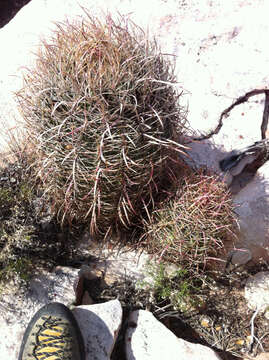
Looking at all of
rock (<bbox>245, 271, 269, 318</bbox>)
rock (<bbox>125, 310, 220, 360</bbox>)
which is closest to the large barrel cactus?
rock (<bbox>125, 310, 220, 360</bbox>)

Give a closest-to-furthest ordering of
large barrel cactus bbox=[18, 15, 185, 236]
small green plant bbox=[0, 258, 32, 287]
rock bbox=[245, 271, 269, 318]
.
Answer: large barrel cactus bbox=[18, 15, 185, 236], small green plant bbox=[0, 258, 32, 287], rock bbox=[245, 271, 269, 318]

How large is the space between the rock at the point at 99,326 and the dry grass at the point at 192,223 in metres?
0.44

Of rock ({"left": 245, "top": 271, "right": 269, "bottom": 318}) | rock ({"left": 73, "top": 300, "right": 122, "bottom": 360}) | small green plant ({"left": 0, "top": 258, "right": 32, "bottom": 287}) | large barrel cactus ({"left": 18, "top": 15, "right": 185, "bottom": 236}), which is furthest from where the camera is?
rock ({"left": 245, "top": 271, "right": 269, "bottom": 318})

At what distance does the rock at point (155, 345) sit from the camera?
2.26m

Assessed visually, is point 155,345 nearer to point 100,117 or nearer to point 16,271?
point 16,271

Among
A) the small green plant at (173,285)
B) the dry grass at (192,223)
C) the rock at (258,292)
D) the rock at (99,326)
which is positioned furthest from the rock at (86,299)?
the rock at (258,292)

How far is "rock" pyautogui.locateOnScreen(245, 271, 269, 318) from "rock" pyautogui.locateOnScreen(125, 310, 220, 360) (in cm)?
55

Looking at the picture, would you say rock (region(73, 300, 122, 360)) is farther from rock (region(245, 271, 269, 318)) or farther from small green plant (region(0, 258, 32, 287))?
rock (region(245, 271, 269, 318))

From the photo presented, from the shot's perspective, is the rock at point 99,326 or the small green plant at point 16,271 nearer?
the rock at point 99,326

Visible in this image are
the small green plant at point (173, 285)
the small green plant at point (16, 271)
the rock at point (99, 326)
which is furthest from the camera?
the small green plant at point (173, 285)

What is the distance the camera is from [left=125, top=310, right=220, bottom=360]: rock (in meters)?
2.26

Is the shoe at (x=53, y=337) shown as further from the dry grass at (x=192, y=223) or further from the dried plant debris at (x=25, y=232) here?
the dry grass at (x=192, y=223)

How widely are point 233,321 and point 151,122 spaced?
1.50m

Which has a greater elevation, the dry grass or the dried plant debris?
the dried plant debris
